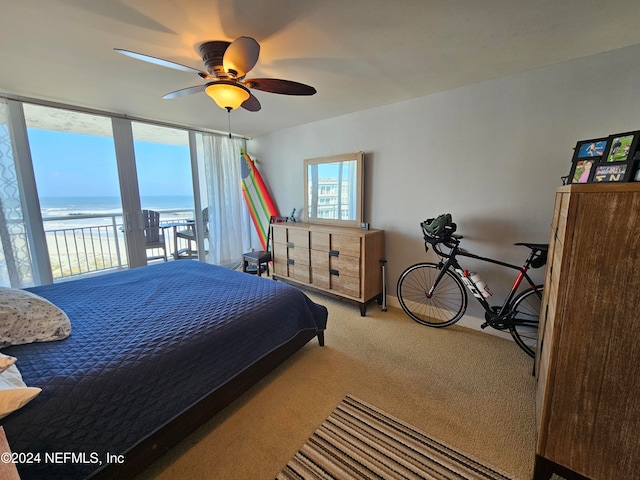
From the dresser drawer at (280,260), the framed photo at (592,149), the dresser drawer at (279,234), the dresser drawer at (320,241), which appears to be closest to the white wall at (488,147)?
the framed photo at (592,149)

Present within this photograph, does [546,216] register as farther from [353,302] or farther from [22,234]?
[22,234]

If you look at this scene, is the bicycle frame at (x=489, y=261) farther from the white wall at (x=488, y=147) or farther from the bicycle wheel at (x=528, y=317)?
the white wall at (x=488, y=147)

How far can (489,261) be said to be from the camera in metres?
2.28

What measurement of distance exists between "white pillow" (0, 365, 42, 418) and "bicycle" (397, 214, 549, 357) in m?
2.68

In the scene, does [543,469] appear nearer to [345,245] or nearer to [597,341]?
[597,341]

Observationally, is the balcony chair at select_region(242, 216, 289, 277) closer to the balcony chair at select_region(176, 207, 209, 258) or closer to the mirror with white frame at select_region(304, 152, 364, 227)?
the mirror with white frame at select_region(304, 152, 364, 227)

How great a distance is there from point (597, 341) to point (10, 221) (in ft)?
14.8

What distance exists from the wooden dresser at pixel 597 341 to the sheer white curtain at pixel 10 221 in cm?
437

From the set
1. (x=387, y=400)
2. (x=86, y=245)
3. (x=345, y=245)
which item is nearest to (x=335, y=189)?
(x=345, y=245)

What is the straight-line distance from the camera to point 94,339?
1310 mm

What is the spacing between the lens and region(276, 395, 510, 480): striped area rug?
1.23 m

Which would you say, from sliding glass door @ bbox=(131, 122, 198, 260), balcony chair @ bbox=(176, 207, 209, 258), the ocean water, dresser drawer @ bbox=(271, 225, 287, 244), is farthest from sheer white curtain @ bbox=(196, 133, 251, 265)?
dresser drawer @ bbox=(271, 225, 287, 244)

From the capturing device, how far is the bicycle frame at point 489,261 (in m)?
2.11

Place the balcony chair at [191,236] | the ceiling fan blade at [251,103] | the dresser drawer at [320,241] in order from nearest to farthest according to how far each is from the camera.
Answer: the ceiling fan blade at [251,103]
the dresser drawer at [320,241]
the balcony chair at [191,236]
